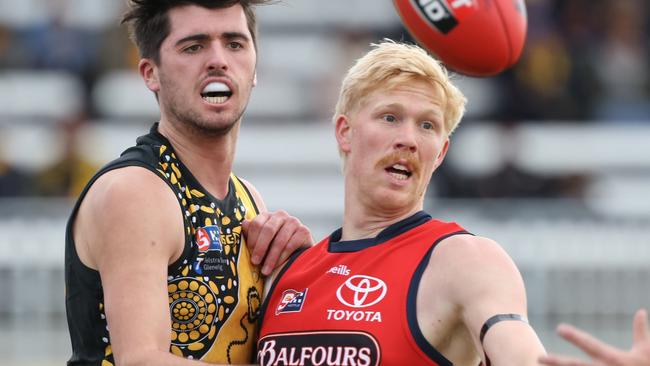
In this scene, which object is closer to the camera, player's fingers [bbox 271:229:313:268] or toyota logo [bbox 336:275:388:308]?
toyota logo [bbox 336:275:388:308]

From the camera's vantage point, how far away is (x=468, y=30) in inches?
221

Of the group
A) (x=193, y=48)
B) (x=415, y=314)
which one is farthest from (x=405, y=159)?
(x=193, y=48)

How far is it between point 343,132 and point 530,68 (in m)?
8.70

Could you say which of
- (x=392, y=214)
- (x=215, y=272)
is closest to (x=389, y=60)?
(x=392, y=214)

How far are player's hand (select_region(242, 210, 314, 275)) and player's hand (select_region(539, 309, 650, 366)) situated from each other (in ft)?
6.49

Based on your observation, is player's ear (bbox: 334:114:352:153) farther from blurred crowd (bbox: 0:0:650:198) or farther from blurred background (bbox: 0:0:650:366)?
blurred crowd (bbox: 0:0:650:198)

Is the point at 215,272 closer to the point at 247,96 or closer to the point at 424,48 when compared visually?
the point at 247,96

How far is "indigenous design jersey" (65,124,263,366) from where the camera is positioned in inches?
218

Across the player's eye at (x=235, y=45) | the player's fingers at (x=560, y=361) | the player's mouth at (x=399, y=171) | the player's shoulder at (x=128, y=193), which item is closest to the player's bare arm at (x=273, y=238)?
the player's shoulder at (x=128, y=193)

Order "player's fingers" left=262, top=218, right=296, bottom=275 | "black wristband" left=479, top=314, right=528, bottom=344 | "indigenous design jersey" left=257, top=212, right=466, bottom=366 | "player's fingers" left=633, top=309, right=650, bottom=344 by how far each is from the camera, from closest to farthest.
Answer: "player's fingers" left=633, top=309, right=650, bottom=344 → "black wristband" left=479, top=314, right=528, bottom=344 → "indigenous design jersey" left=257, top=212, right=466, bottom=366 → "player's fingers" left=262, top=218, right=296, bottom=275

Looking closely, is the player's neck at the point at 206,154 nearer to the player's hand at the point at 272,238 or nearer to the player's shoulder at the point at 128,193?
the player's hand at the point at 272,238

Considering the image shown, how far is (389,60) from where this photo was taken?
18.6ft

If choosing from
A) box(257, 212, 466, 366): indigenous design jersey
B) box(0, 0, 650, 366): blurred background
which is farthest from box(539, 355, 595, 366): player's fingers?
box(0, 0, 650, 366): blurred background

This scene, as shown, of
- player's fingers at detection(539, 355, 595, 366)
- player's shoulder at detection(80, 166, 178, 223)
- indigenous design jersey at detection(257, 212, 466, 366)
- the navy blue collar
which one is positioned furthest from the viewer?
the navy blue collar
